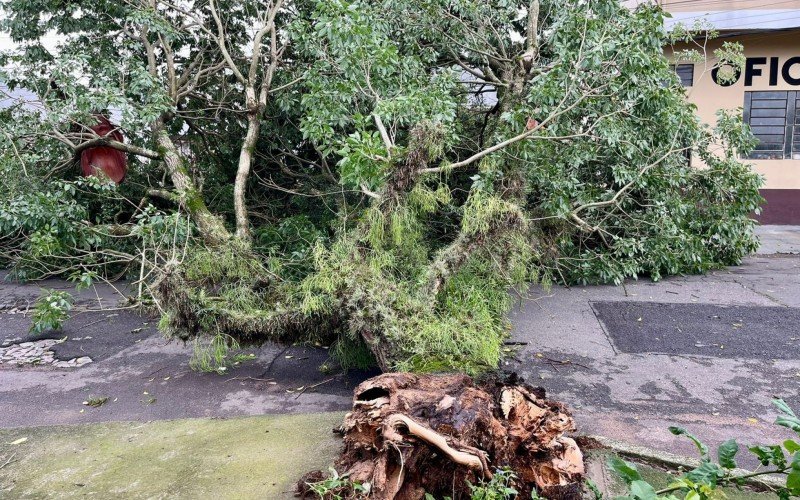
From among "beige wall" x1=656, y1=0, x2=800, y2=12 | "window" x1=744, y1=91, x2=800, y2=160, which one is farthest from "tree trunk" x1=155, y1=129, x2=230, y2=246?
"window" x1=744, y1=91, x2=800, y2=160

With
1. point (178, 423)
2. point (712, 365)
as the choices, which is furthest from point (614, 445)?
point (178, 423)

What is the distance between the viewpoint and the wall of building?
37.6 feet

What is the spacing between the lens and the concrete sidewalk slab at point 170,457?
2771mm

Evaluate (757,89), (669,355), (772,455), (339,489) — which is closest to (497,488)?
(339,489)

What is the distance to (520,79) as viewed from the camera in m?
6.86

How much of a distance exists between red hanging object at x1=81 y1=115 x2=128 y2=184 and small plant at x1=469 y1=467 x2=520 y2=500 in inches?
252

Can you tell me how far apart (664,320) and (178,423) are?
4.66 metres

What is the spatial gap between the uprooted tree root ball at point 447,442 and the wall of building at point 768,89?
11.0 m

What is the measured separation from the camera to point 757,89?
1166 centimetres

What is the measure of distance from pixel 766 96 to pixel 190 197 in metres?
12.0

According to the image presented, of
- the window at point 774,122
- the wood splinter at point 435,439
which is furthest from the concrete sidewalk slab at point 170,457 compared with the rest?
the window at point 774,122

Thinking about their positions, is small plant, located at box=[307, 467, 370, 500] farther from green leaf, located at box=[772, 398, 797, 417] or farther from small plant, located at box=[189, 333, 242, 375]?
small plant, located at box=[189, 333, 242, 375]

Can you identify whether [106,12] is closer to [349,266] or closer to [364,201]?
[364,201]

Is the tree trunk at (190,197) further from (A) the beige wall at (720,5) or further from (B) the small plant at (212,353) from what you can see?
(A) the beige wall at (720,5)
